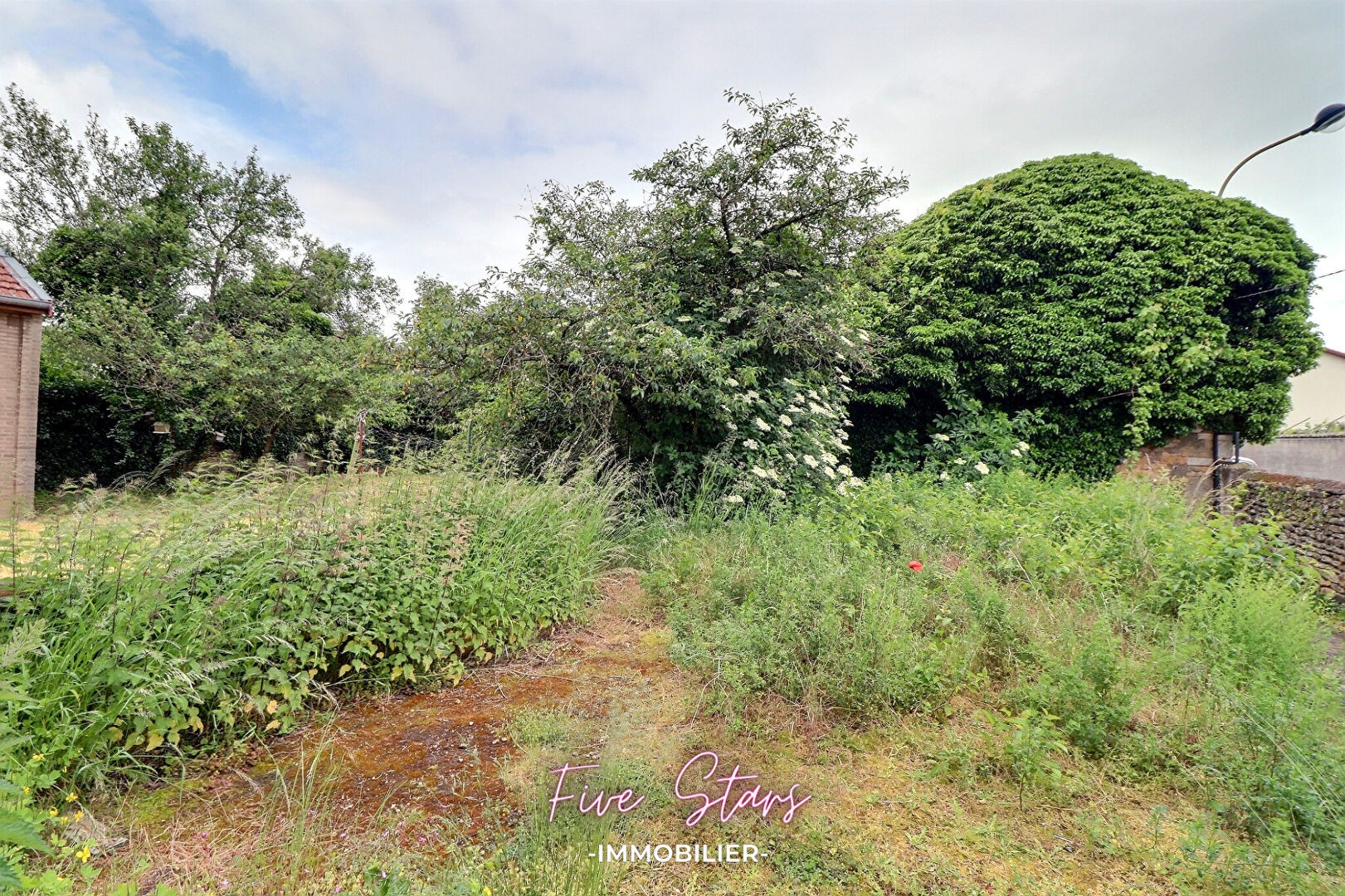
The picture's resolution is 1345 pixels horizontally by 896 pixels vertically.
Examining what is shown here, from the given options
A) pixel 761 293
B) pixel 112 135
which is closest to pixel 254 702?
pixel 761 293

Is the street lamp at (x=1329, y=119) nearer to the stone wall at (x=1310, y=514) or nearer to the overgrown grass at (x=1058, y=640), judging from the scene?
the stone wall at (x=1310, y=514)

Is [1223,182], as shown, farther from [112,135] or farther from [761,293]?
[112,135]

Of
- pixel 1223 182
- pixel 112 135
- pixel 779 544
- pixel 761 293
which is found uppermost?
pixel 112 135

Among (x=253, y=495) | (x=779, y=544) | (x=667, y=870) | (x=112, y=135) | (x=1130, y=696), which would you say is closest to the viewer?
(x=667, y=870)

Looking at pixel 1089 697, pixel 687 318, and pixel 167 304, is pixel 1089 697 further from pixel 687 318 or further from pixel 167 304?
pixel 167 304

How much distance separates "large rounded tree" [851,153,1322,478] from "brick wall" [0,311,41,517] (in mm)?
11617

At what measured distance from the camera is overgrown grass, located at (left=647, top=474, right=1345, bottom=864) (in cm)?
205

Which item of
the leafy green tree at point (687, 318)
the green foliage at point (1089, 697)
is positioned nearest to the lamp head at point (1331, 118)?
the leafy green tree at point (687, 318)

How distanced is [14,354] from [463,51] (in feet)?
26.4

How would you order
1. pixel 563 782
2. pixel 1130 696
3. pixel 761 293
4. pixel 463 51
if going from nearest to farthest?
pixel 563 782 < pixel 1130 696 < pixel 463 51 < pixel 761 293

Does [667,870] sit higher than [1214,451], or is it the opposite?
[1214,451]

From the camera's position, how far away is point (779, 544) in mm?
4043

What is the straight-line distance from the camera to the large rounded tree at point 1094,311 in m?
7.23

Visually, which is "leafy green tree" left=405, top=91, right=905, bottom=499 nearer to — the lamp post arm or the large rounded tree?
the large rounded tree
